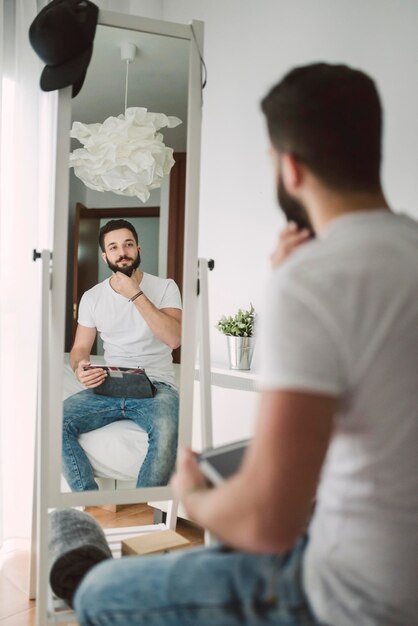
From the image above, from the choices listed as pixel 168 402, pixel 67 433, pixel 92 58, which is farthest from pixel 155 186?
pixel 67 433

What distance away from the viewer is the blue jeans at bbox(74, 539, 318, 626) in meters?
0.73

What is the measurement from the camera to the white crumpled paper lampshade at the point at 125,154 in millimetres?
1619

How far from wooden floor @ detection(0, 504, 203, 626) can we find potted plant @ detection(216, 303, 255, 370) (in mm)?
711

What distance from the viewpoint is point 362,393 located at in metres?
0.67

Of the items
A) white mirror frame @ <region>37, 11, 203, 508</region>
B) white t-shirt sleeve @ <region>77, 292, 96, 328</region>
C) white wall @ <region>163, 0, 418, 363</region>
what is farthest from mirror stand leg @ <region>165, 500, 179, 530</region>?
white wall @ <region>163, 0, 418, 363</region>

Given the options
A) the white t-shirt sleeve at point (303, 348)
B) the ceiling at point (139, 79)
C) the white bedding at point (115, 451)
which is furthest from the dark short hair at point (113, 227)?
the white t-shirt sleeve at point (303, 348)

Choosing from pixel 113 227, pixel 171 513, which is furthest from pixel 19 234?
pixel 171 513

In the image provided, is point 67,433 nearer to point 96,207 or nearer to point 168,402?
point 168,402

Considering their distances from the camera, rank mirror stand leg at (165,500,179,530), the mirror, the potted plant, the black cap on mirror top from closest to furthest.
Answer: the black cap on mirror top, the mirror, mirror stand leg at (165,500,179,530), the potted plant

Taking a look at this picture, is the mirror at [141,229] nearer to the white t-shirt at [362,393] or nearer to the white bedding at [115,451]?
the white bedding at [115,451]

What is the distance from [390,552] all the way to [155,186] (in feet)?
4.08

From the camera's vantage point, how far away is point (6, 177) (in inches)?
85.4

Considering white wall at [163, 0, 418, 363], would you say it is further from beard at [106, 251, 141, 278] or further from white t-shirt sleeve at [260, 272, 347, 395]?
white t-shirt sleeve at [260, 272, 347, 395]

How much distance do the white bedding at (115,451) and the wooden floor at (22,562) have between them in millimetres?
527
